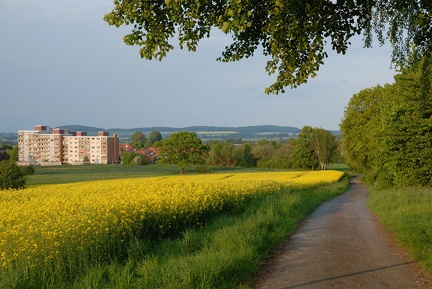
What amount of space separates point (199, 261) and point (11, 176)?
46.9 m

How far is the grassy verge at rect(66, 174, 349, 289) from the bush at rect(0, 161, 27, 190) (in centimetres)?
4148

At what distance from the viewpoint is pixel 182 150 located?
9106 cm

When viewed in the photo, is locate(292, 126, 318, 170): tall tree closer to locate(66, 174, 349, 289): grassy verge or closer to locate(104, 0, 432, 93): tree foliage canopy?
locate(66, 174, 349, 289): grassy verge

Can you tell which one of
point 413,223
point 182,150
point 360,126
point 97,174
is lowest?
point 97,174

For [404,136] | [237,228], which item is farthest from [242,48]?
[404,136]

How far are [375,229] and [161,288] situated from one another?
9506 mm

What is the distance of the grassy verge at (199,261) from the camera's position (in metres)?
7.53

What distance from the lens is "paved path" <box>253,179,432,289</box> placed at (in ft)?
26.4

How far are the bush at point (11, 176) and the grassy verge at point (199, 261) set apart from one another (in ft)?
136

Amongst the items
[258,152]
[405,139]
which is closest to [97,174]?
[258,152]

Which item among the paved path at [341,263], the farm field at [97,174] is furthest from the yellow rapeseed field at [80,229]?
the farm field at [97,174]

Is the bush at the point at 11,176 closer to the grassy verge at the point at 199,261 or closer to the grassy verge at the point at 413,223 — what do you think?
the grassy verge at the point at 413,223

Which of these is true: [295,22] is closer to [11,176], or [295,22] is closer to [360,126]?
[11,176]

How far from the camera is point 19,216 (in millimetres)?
11367
